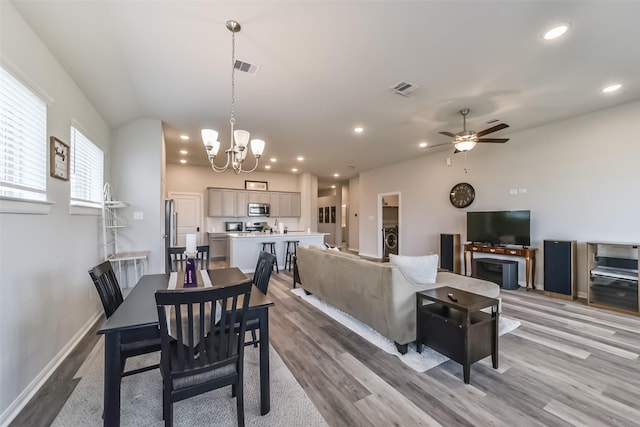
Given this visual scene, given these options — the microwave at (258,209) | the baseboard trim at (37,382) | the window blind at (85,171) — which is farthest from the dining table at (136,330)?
the microwave at (258,209)

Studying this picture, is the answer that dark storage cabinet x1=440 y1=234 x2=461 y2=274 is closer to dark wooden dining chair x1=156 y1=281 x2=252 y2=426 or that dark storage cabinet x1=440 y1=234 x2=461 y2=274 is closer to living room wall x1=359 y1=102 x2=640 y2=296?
living room wall x1=359 y1=102 x2=640 y2=296

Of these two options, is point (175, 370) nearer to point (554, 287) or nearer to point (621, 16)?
point (621, 16)

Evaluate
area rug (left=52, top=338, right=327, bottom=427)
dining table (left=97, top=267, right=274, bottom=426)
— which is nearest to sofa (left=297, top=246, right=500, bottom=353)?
area rug (left=52, top=338, right=327, bottom=427)

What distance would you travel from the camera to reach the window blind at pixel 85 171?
9.64 feet

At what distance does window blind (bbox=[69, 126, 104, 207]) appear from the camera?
294cm

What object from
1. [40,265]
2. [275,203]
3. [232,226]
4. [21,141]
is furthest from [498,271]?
[232,226]

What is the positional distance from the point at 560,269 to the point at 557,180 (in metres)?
1.53

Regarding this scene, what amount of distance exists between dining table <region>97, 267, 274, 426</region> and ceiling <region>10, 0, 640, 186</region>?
2185 millimetres

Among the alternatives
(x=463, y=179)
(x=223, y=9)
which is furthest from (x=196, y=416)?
(x=463, y=179)

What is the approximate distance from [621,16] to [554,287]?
375 centimetres

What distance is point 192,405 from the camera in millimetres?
1815

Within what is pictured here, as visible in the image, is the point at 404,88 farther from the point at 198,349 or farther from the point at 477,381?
the point at 198,349

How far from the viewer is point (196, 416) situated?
1716 mm

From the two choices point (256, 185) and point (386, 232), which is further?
point (256, 185)
